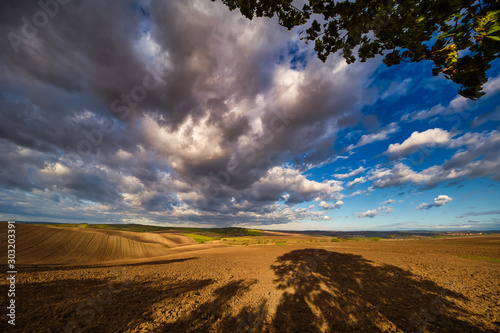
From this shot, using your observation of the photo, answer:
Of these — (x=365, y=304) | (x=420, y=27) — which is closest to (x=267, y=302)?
(x=365, y=304)

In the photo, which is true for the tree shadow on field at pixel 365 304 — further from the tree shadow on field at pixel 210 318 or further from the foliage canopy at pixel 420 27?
the foliage canopy at pixel 420 27

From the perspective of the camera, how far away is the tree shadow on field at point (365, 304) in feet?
23.5

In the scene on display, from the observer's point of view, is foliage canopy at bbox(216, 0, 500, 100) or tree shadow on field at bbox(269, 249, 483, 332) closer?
foliage canopy at bbox(216, 0, 500, 100)

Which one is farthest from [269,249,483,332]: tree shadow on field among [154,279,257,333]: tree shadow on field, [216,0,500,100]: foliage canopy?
[216,0,500,100]: foliage canopy

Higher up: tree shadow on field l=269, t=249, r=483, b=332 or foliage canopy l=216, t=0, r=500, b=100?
foliage canopy l=216, t=0, r=500, b=100

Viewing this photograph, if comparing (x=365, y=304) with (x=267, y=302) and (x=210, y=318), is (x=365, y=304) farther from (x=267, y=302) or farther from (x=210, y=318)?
(x=210, y=318)

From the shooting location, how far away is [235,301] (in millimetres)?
9852

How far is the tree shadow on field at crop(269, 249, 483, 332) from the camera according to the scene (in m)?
7.16

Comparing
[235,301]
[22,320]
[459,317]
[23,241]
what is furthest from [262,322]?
[23,241]

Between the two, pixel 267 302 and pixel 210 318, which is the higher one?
pixel 210 318

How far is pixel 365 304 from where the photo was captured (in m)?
8.84

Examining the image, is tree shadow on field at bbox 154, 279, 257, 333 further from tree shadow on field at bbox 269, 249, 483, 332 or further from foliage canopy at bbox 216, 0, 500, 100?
foliage canopy at bbox 216, 0, 500, 100

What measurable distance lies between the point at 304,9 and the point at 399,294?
15784 millimetres

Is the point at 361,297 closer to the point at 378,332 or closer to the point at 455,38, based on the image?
the point at 378,332
